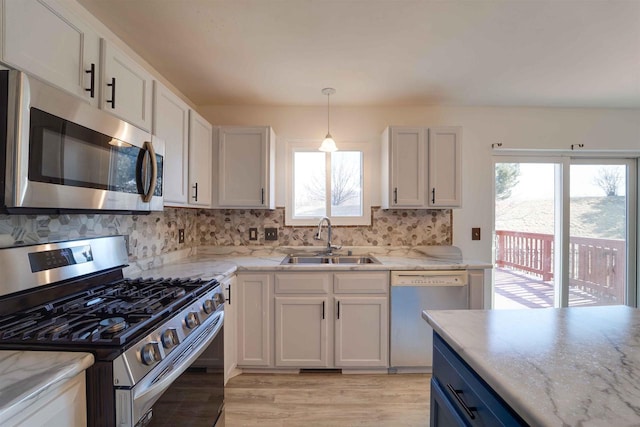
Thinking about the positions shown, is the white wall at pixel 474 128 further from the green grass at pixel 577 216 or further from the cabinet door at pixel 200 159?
the cabinet door at pixel 200 159

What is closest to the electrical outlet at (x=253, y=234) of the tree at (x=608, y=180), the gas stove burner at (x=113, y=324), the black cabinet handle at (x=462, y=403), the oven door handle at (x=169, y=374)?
the oven door handle at (x=169, y=374)

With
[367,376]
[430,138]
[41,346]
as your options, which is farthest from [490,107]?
[41,346]

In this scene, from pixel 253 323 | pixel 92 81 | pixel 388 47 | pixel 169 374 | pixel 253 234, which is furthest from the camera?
pixel 253 234

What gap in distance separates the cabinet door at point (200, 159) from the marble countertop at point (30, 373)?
4.86 ft

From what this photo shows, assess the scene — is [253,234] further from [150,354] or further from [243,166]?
[150,354]

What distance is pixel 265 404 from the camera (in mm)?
1855

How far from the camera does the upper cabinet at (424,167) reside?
8.25ft

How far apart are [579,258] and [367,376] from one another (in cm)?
270

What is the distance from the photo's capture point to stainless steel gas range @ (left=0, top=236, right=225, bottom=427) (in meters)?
0.79

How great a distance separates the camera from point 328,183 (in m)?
2.87

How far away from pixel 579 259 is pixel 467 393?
3.19m

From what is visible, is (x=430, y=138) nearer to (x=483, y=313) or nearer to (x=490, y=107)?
(x=490, y=107)

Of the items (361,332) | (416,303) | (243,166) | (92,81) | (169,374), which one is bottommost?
(361,332)

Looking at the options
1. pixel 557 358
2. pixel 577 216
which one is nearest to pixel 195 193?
pixel 557 358
